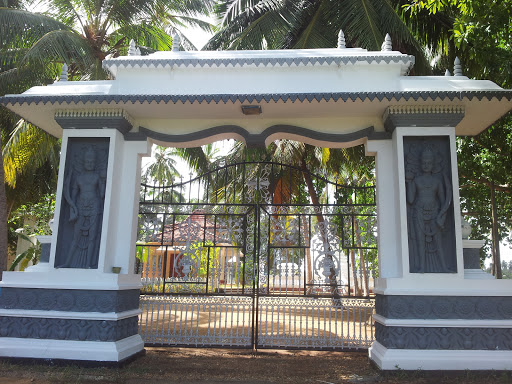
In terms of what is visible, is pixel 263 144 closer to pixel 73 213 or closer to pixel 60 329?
pixel 73 213

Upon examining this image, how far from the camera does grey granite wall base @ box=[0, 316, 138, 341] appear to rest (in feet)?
16.5

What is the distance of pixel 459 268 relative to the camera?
4938mm

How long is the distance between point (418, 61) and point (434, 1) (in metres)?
4.33

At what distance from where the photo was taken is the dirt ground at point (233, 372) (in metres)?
4.65

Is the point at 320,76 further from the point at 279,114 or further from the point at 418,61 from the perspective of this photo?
the point at 418,61

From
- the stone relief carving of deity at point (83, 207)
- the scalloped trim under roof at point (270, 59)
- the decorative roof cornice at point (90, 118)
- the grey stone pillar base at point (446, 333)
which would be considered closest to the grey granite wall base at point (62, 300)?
the stone relief carving of deity at point (83, 207)

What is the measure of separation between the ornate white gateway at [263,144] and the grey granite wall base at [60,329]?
0.01 metres

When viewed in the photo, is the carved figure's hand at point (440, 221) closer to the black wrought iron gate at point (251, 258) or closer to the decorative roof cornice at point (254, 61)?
the black wrought iron gate at point (251, 258)

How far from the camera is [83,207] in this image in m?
5.43

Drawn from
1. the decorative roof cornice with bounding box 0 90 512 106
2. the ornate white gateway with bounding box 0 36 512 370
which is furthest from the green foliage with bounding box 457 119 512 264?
the decorative roof cornice with bounding box 0 90 512 106

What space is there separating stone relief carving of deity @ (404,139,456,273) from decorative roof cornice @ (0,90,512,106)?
737 mm

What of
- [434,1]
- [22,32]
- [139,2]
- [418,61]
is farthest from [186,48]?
[434,1]

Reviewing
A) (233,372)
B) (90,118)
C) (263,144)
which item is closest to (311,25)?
(263,144)

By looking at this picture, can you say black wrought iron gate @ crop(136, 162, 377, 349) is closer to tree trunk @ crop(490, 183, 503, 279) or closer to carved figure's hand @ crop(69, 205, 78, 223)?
carved figure's hand @ crop(69, 205, 78, 223)
